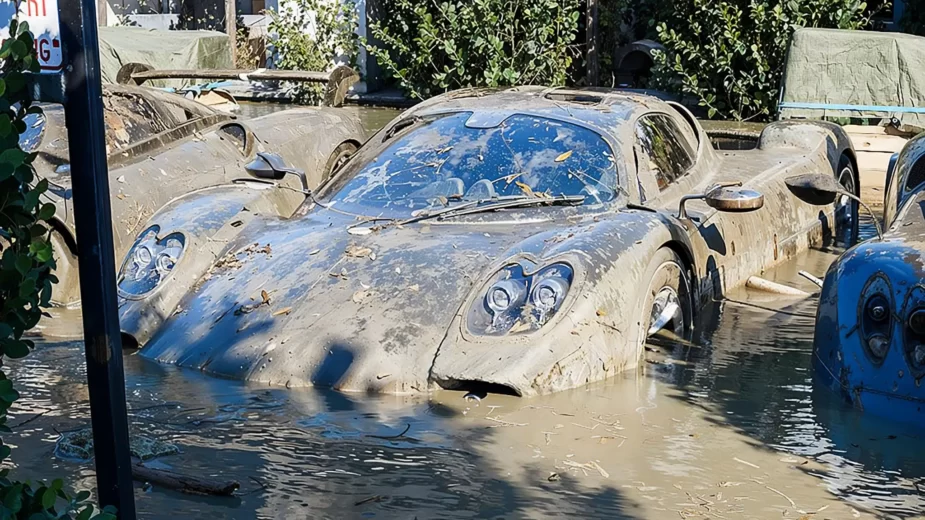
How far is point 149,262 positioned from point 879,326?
389 cm

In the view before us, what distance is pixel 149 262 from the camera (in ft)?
21.7

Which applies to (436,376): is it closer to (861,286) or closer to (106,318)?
(861,286)

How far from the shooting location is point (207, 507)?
427 centimetres

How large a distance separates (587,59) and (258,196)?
11.3m

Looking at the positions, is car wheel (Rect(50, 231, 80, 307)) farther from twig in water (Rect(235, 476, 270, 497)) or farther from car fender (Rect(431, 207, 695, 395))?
twig in water (Rect(235, 476, 270, 497))

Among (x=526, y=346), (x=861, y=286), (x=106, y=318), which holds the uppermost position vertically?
(x=106, y=318)

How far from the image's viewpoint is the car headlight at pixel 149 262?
6.46 meters

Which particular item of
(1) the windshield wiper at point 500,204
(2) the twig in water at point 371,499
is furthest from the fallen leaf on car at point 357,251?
(2) the twig in water at point 371,499

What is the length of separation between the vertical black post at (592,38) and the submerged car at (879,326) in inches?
499

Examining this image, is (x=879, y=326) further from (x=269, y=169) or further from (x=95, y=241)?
(x=269, y=169)

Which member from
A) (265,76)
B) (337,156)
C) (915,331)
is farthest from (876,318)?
(265,76)

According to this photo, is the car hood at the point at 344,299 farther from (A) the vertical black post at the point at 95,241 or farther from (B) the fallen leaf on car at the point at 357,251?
(A) the vertical black post at the point at 95,241

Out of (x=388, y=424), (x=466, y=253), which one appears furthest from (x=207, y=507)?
(x=466, y=253)

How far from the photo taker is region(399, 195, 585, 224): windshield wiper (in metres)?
6.61
